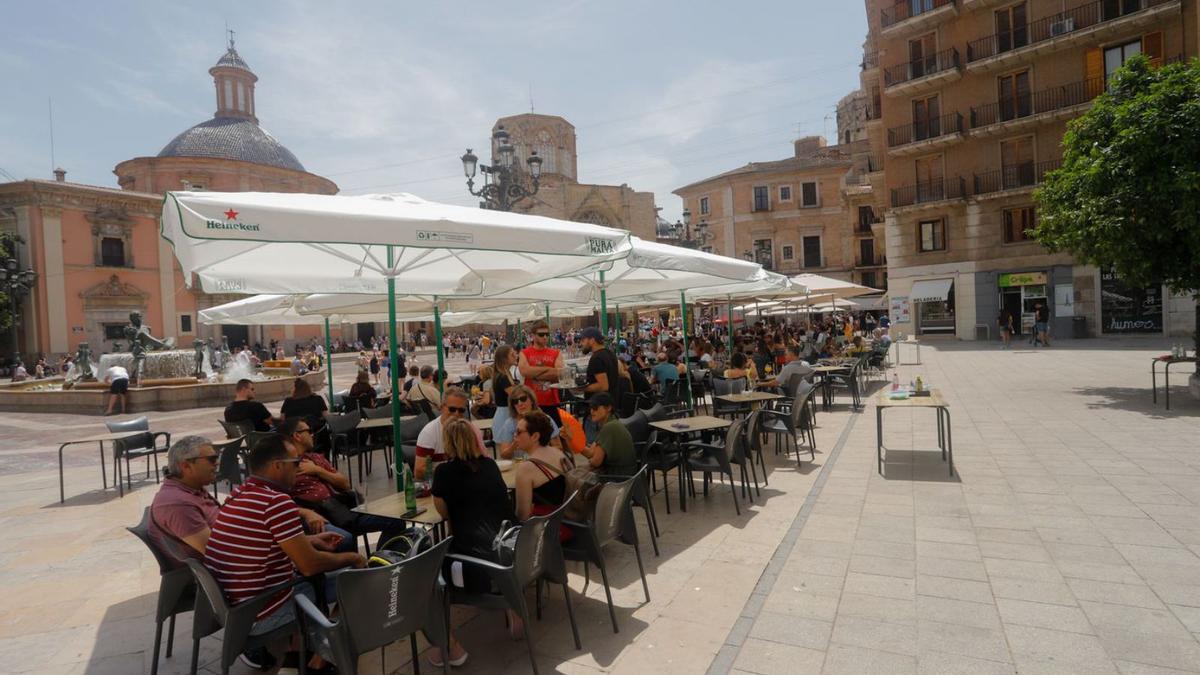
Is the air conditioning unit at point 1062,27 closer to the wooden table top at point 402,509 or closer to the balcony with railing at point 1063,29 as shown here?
the balcony with railing at point 1063,29

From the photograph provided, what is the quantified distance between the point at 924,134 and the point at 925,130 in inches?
6.9

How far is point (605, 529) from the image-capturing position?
12.5 feet

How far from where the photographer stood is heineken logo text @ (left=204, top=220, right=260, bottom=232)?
342 centimetres

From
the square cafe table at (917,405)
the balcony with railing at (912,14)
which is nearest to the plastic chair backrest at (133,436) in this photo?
the square cafe table at (917,405)

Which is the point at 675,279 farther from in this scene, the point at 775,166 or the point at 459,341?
the point at 775,166

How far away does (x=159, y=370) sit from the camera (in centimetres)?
1784

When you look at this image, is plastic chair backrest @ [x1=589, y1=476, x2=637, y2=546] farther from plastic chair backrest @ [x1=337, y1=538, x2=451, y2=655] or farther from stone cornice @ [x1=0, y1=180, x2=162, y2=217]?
stone cornice @ [x1=0, y1=180, x2=162, y2=217]

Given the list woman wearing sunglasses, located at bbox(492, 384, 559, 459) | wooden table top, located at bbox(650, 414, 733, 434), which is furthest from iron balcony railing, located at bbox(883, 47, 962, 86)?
woman wearing sunglasses, located at bbox(492, 384, 559, 459)

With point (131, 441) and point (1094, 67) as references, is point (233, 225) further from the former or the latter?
point (1094, 67)

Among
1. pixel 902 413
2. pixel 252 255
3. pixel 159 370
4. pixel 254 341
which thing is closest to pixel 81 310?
pixel 254 341

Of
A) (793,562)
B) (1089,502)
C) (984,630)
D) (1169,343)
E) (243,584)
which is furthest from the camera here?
(1169,343)

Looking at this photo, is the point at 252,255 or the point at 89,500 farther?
the point at 89,500

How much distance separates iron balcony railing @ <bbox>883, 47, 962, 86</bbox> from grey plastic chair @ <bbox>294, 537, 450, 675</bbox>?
30.6m

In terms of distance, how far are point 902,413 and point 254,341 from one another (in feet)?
140
